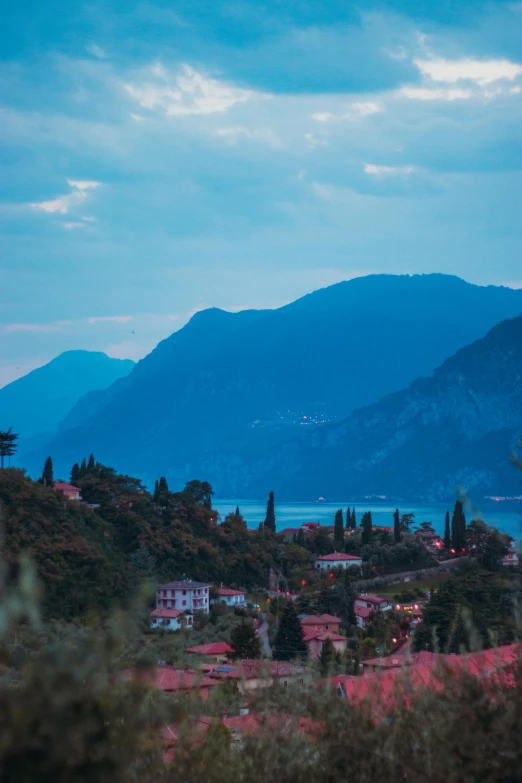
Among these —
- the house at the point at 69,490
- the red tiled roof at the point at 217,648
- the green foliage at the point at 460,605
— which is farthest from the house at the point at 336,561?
the red tiled roof at the point at 217,648

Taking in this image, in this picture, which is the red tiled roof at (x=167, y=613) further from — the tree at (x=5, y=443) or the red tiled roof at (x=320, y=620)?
the tree at (x=5, y=443)

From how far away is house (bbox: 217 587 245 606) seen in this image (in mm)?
40875

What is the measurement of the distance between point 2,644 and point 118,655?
0.55 meters

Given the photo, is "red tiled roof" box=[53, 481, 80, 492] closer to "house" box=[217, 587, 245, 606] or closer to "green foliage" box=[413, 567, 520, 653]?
"house" box=[217, 587, 245, 606]

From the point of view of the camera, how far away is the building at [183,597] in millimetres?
38556

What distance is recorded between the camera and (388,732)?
495 cm

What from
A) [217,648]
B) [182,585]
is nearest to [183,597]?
[182,585]

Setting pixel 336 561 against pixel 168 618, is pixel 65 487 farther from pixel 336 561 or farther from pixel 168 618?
pixel 336 561

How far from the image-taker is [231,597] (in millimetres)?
41312

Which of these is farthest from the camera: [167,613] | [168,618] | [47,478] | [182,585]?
[47,478]

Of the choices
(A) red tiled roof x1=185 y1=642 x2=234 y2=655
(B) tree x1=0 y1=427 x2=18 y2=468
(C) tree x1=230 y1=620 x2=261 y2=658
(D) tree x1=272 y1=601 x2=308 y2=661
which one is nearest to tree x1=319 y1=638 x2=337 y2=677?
(C) tree x1=230 y1=620 x2=261 y2=658

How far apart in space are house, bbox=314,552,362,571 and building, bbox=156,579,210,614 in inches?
424

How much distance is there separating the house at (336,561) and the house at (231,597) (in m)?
7.52

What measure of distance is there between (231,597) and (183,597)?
324 centimetres
